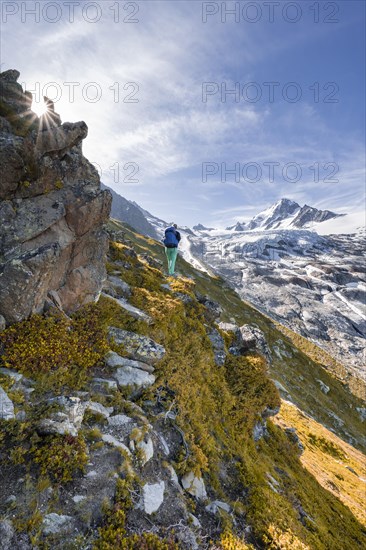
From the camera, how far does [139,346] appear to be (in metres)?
11.9

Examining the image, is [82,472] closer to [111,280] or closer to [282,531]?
[282,531]

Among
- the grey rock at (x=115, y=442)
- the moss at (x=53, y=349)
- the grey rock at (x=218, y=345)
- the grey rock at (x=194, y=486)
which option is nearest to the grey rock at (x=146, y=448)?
the grey rock at (x=115, y=442)

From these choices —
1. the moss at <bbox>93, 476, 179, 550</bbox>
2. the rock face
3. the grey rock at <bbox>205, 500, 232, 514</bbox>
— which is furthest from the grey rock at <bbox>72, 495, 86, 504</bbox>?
the rock face

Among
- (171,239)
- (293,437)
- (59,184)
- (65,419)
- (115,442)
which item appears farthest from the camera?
(171,239)

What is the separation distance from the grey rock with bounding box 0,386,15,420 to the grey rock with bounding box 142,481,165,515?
4123 mm

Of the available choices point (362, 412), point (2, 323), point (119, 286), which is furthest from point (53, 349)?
point (362, 412)

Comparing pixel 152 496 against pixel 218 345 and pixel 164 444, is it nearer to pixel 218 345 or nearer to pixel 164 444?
pixel 164 444

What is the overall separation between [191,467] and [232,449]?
121 inches

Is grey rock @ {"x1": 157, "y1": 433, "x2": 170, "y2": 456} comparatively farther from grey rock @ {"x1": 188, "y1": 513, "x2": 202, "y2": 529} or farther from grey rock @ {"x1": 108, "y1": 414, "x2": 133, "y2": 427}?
grey rock @ {"x1": 188, "y1": 513, "x2": 202, "y2": 529}

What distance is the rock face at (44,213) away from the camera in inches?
407

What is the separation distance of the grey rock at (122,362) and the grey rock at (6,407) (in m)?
3.63

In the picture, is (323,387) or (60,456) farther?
(323,387)

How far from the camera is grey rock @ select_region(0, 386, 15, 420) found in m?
7.31

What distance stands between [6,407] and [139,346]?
208 inches
